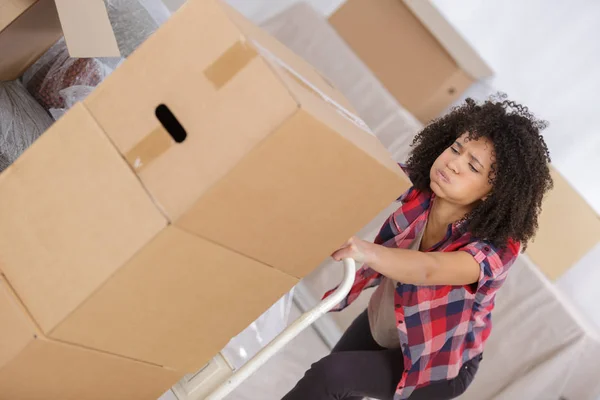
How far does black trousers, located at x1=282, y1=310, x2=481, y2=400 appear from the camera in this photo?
1.17 metres

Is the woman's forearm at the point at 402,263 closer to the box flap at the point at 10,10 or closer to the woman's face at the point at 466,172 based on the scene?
the woman's face at the point at 466,172

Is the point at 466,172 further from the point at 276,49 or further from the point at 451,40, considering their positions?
the point at 451,40

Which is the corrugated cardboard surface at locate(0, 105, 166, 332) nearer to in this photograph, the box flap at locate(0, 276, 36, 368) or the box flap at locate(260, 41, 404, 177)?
the box flap at locate(0, 276, 36, 368)

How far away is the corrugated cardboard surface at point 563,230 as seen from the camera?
1921mm

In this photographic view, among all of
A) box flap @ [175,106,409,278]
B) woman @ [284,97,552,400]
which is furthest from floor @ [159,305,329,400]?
box flap @ [175,106,409,278]

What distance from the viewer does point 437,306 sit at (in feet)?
4.14

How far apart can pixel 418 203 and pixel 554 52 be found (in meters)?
1.24

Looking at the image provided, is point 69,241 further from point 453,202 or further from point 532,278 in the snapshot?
point 532,278

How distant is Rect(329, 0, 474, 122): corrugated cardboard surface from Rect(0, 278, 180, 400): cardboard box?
1657mm

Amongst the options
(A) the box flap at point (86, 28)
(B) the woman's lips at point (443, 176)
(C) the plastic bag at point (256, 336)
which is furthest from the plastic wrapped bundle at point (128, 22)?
(B) the woman's lips at point (443, 176)

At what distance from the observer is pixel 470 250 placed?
3.72 ft

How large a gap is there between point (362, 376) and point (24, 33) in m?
1.20

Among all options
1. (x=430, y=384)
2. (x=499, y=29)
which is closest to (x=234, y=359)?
(x=430, y=384)

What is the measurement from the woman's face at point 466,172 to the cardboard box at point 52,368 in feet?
2.25
